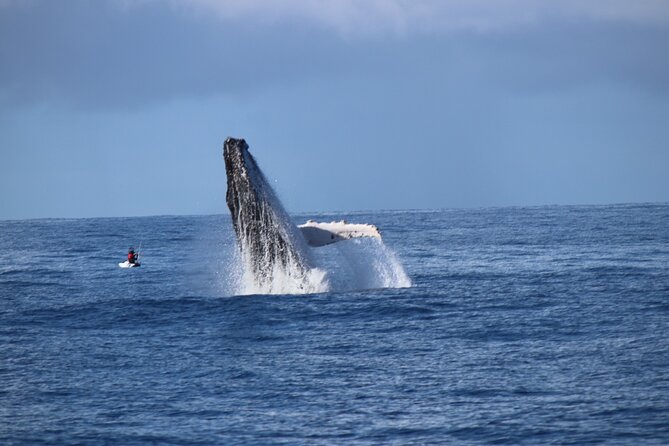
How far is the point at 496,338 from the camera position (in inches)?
1045

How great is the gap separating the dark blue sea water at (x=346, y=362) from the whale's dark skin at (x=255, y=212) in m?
1.83

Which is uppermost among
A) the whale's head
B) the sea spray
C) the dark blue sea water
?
the whale's head

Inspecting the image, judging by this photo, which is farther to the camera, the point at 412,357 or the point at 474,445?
the point at 412,357

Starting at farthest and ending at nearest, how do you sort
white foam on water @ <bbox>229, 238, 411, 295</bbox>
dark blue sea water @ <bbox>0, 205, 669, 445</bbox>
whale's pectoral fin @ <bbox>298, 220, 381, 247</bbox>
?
white foam on water @ <bbox>229, 238, 411, 295</bbox>, whale's pectoral fin @ <bbox>298, 220, 381, 247</bbox>, dark blue sea water @ <bbox>0, 205, 669, 445</bbox>

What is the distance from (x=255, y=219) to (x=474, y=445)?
15.3m

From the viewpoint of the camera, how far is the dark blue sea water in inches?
722

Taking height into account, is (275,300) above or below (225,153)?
below

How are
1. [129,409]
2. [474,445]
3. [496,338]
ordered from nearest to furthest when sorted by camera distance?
[474,445] < [129,409] < [496,338]

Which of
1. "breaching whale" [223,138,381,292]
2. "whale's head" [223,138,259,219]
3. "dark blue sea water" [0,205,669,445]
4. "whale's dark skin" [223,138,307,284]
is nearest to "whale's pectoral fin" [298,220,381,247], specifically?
"breaching whale" [223,138,381,292]

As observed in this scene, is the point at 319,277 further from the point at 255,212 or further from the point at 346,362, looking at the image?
the point at 346,362

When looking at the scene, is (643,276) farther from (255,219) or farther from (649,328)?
(255,219)

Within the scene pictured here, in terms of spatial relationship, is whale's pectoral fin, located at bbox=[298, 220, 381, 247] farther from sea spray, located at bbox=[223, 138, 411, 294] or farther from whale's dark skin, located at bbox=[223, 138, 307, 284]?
whale's dark skin, located at bbox=[223, 138, 307, 284]

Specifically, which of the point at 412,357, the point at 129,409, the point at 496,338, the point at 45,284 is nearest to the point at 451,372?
the point at 412,357

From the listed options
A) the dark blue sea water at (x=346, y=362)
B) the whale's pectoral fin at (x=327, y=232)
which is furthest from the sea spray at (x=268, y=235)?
the dark blue sea water at (x=346, y=362)
